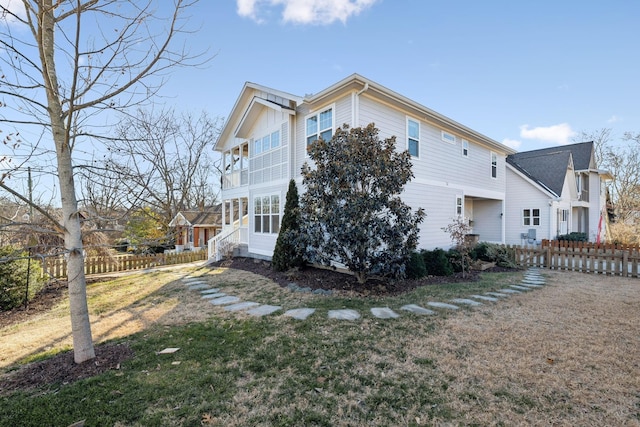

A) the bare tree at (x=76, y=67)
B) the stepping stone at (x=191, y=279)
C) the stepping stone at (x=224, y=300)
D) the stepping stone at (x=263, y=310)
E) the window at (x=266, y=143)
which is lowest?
the stepping stone at (x=191, y=279)

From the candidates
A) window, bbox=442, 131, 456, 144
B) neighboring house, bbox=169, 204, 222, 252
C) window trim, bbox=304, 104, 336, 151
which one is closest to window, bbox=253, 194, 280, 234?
window trim, bbox=304, 104, 336, 151

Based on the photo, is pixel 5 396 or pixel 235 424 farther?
pixel 5 396

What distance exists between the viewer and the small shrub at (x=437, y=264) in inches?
378

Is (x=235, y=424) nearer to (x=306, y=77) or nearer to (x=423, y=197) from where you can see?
(x=423, y=197)

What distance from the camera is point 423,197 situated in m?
11.2

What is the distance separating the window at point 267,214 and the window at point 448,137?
299 inches

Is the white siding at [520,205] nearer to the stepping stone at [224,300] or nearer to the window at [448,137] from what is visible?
the window at [448,137]

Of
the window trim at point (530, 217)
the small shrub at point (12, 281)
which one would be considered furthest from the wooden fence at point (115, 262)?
the window trim at point (530, 217)

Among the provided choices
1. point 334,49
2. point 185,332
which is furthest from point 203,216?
point 185,332

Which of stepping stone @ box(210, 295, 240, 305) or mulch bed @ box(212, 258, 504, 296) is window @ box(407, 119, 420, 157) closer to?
mulch bed @ box(212, 258, 504, 296)

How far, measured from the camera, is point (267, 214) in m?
12.6

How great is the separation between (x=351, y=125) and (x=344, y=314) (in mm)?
5875

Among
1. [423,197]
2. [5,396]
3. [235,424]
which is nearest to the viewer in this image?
[235,424]

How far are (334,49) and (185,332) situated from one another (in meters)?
12.1
